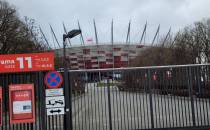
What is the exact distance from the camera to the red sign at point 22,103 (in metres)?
13.7

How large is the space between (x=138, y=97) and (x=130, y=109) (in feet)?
1.95

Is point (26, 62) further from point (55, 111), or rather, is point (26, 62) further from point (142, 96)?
point (142, 96)

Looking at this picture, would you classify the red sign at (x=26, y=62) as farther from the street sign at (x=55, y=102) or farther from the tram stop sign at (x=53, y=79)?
the street sign at (x=55, y=102)

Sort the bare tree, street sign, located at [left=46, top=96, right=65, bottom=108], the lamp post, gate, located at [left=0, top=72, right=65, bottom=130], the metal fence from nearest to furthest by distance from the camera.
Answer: street sign, located at [left=46, top=96, right=65, bottom=108] → the lamp post → gate, located at [left=0, top=72, right=65, bottom=130] → the metal fence → the bare tree

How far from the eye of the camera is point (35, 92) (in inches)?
549

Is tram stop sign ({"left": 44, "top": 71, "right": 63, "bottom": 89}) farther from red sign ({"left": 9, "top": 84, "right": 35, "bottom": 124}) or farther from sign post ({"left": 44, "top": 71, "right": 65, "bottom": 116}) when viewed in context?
red sign ({"left": 9, "top": 84, "right": 35, "bottom": 124})

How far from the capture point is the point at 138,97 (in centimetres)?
1459

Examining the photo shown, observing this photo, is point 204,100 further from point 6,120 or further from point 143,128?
point 6,120

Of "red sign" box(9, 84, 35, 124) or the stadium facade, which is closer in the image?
"red sign" box(9, 84, 35, 124)

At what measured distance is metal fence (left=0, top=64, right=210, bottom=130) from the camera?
14391mm

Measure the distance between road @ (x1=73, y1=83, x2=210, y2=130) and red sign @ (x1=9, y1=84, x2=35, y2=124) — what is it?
1.76 meters

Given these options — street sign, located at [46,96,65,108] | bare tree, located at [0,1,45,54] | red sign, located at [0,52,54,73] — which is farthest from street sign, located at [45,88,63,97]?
bare tree, located at [0,1,45,54]

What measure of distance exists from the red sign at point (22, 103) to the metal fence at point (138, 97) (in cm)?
32

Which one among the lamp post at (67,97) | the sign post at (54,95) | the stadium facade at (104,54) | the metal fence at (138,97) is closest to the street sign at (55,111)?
the sign post at (54,95)
